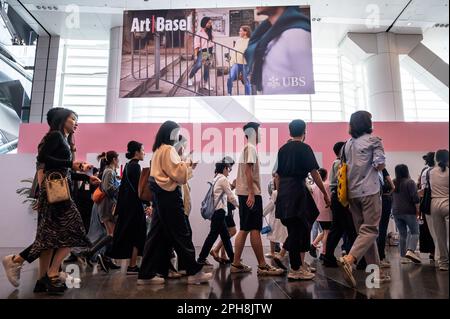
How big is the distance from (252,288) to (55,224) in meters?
1.50

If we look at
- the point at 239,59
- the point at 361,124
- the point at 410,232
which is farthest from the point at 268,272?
the point at 239,59

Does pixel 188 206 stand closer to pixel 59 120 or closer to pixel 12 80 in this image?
pixel 59 120

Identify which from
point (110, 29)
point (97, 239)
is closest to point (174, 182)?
point (97, 239)

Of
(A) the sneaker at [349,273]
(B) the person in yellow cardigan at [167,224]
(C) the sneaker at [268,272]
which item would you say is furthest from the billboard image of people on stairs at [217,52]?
(A) the sneaker at [349,273]

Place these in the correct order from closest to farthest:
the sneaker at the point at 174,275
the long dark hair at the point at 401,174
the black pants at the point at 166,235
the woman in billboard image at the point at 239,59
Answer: the black pants at the point at 166,235
the sneaker at the point at 174,275
the long dark hair at the point at 401,174
the woman in billboard image at the point at 239,59

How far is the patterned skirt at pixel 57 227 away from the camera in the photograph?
2.26 meters

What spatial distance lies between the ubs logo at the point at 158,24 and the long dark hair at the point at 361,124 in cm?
421

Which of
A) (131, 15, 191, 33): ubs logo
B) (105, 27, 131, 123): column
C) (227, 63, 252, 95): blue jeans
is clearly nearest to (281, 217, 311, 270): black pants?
(227, 63, 252, 95): blue jeans

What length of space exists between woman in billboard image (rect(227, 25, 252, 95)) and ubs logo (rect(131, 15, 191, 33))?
3.15ft

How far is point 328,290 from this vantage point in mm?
2352

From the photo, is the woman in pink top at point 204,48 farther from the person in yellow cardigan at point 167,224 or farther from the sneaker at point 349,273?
the sneaker at point 349,273

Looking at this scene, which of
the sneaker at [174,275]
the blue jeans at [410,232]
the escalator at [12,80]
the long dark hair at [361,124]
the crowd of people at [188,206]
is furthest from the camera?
the escalator at [12,80]
